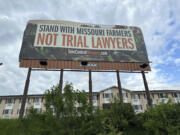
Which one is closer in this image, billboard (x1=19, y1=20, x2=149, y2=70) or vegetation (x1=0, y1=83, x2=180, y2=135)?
vegetation (x1=0, y1=83, x2=180, y2=135)

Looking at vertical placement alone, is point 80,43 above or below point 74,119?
above

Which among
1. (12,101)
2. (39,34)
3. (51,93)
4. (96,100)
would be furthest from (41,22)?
(12,101)

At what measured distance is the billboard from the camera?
16719 millimetres

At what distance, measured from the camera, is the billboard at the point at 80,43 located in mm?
16719

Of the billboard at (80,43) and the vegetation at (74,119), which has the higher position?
the billboard at (80,43)

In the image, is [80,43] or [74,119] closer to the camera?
[74,119]

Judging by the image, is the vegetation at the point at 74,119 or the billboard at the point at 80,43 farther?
the billboard at the point at 80,43

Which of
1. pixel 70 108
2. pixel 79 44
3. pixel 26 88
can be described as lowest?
pixel 70 108

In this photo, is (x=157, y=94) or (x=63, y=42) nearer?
(x=63, y=42)

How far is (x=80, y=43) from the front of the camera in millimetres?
17875

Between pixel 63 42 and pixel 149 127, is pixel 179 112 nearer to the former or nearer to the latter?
pixel 149 127

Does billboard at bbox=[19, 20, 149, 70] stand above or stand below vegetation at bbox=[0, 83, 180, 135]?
above

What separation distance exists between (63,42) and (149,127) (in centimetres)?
1406

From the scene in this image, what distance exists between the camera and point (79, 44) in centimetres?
1778
